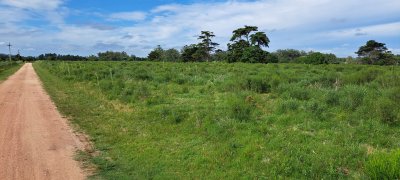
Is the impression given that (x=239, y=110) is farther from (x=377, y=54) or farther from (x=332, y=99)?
(x=377, y=54)

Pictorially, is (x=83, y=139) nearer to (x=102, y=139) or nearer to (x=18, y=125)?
(x=102, y=139)

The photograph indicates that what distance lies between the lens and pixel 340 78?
19.1 m

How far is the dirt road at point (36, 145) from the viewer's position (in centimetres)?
645

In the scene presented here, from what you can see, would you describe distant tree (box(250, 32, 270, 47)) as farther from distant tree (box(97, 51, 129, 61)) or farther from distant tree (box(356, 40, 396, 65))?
distant tree (box(97, 51, 129, 61))

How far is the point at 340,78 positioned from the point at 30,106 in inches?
572

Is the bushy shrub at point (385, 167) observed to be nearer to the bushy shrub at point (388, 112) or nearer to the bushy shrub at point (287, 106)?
the bushy shrub at point (388, 112)

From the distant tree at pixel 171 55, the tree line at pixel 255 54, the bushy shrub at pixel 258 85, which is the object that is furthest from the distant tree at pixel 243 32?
the bushy shrub at pixel 258 85

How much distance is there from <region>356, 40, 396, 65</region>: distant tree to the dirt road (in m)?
57.7

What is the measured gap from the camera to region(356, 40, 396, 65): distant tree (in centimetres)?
5934

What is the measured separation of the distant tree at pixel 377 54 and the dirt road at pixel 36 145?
57.7 metres

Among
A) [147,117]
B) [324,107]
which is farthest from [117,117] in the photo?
[324,107]

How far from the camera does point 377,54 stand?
199ft

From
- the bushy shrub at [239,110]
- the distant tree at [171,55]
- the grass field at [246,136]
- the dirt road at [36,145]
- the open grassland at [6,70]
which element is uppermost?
the distant tree at [171,55]

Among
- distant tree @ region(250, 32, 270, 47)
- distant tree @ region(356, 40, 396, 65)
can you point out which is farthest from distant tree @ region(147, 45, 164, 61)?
distant tree @ region(356, 40, 396, 65)
